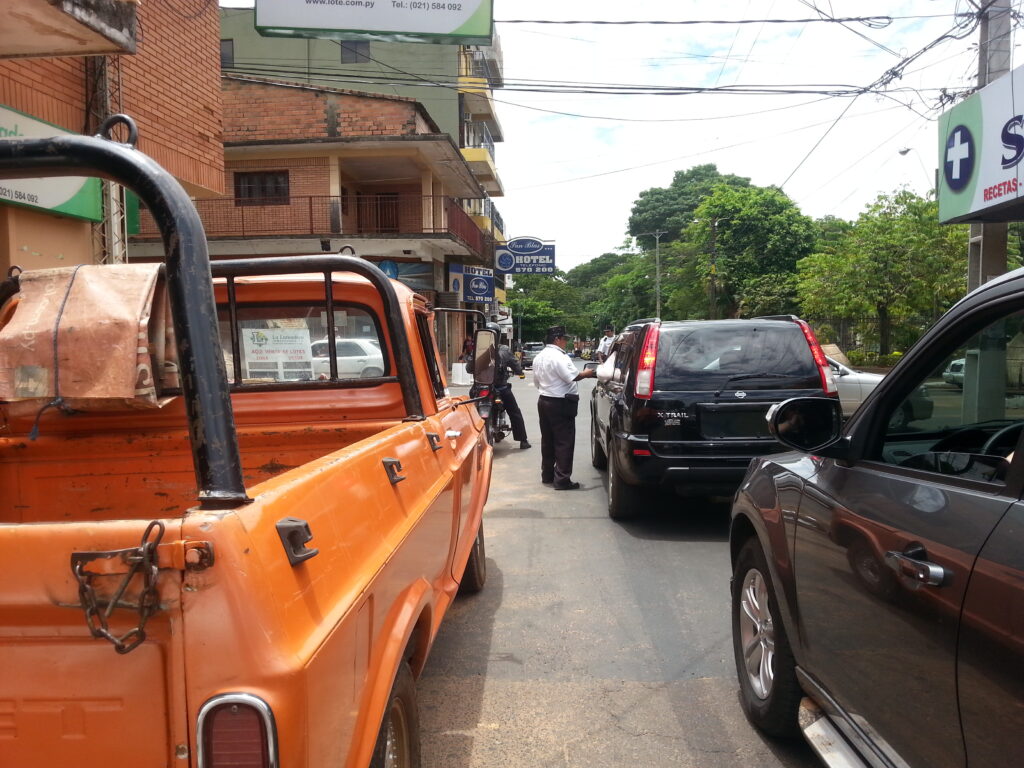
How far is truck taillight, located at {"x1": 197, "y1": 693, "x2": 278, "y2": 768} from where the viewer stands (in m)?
1.33

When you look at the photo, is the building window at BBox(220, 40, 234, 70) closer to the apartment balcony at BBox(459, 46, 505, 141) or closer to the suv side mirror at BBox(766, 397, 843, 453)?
the apartment balcony at BBox(459, 46, 505, 141)

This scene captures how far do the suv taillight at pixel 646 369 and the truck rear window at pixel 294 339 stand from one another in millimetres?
2499

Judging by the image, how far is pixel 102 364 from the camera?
2188 mm

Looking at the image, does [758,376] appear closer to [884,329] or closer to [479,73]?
[884,329]

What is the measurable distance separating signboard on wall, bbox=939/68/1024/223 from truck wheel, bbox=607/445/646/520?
619cm

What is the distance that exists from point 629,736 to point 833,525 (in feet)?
4.34

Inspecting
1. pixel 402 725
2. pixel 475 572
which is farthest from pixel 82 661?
pixel 475 572

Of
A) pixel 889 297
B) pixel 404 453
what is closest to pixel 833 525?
pixel 404 453

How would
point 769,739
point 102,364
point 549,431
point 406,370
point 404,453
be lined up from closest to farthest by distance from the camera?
point 102,364
point 404,453
point 769,739
point 406,370
point 549,431

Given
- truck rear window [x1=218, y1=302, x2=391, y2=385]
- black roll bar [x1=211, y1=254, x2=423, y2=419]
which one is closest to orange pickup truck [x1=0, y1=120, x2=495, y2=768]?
black roll bar [x1=211, y1=254, x2=423, y2=419]

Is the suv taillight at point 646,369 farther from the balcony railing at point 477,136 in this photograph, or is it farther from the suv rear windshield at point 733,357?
the balcony railing at point 477,136

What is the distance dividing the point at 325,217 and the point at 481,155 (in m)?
13.2

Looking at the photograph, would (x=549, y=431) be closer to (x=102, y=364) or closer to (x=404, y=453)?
(x=404, y=453)

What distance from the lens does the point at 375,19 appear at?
9.98 metres
